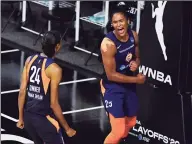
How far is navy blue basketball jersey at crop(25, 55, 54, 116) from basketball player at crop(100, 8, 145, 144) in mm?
801

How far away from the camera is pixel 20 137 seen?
11844mm

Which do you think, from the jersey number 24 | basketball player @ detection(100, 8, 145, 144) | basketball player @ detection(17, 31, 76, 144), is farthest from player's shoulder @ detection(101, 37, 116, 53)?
the jersey number 24

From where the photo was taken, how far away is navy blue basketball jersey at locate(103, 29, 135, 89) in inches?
413

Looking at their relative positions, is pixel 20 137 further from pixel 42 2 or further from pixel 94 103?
pixel 42 2

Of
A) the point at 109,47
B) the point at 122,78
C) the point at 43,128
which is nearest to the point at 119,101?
the point at 122,78

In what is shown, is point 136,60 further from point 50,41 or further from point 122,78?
point 50,41

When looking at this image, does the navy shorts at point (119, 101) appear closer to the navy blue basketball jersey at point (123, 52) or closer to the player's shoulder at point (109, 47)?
the navy blue basketball jersey at point (123, 52)

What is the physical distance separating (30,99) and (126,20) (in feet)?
4.57

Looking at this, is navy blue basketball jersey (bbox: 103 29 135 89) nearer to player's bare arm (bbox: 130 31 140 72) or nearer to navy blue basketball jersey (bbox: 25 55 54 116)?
player's bare arm (bbox: 130 31 140 72)

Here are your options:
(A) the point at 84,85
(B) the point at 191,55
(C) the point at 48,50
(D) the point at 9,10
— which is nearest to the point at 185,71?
(B) the point at 191,55

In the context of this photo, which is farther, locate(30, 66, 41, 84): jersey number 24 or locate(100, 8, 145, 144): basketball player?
locate(100, 8, 145, 144): basketball player

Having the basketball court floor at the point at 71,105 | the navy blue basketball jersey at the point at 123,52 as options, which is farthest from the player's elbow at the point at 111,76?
the basketball court floor at the point at 71,105

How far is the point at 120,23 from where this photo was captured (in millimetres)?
10352

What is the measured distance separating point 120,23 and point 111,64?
1.57 feet
